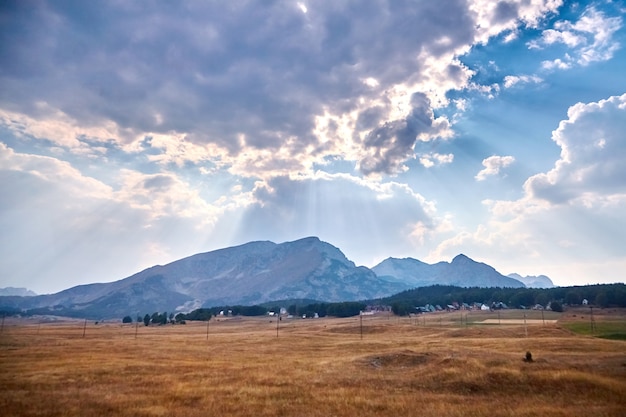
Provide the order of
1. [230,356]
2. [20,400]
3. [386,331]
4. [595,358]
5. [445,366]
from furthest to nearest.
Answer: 1. [386,331]
2. [230,356]
3. [595,358]
4. [445,366]
5. [20,400]

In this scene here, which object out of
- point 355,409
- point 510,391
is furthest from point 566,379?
point 355,409

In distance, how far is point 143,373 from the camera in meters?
53.6

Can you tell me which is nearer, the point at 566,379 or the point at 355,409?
the point at 355,409

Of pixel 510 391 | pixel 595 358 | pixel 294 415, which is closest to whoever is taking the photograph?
pixel 294 415

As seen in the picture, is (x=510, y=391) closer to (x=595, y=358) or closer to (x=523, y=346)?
(x=595, y=358)

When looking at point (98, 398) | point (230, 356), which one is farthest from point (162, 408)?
point (230, 356)

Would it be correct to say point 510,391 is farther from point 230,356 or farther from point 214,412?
point 230,356

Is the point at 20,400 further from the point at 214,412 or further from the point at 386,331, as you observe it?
the point at 386,331

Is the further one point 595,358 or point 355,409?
point 595,358

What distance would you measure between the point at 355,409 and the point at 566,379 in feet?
82.4

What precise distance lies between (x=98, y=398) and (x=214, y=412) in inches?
501

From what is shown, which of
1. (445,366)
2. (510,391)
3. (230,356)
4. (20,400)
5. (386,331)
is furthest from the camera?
(386,331)

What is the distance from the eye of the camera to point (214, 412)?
33.7 m

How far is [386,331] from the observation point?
5842 inches
